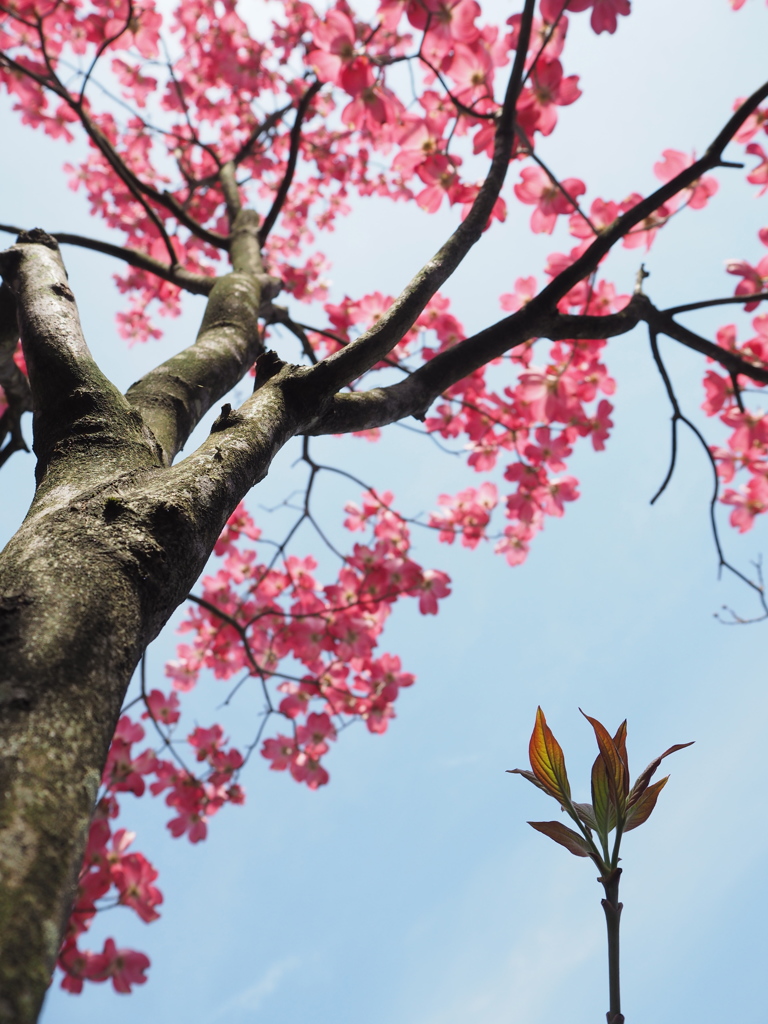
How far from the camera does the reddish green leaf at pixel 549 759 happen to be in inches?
31.0

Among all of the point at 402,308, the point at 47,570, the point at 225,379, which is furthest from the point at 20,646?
the point at 225,379

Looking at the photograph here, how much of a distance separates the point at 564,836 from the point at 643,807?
10 centimetres

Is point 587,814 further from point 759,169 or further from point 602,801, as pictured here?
point 759,169

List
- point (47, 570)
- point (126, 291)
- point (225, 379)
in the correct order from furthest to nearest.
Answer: point (126, 291), point (225, 379), point (47, 570)

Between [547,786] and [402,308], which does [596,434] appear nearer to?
[402,308]

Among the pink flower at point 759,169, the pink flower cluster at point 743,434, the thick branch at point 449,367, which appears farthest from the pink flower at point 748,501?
the thick branch at point 449,367

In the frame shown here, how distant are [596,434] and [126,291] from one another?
222 inches

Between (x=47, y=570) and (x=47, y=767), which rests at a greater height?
(x=47, y=570)

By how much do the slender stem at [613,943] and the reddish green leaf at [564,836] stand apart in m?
0.06

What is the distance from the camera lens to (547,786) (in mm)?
795

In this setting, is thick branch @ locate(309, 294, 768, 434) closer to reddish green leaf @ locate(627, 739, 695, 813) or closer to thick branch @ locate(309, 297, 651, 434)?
thick branch @ locate(309, 297, 651, 434)

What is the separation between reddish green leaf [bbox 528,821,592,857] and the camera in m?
0.73

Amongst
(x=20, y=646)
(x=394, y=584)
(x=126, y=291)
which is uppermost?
(x=126, y=291)

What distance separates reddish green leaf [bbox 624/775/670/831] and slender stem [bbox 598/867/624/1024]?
102 millimetres
